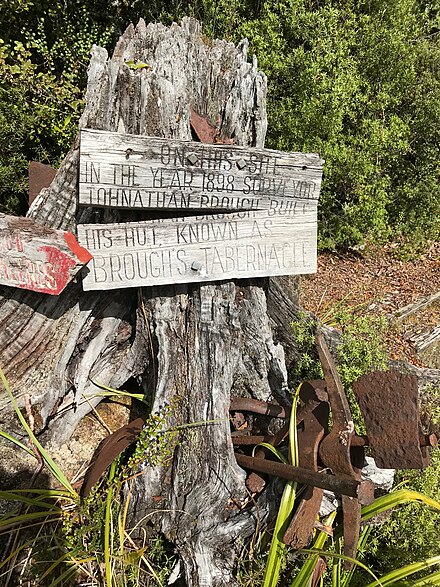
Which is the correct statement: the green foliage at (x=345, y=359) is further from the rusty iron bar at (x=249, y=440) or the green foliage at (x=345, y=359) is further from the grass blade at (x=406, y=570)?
the grass blade at (x=406, y=570)

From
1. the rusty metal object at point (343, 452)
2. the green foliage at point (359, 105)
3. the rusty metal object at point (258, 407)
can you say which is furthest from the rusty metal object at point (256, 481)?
the green foliage at point (359, 105)

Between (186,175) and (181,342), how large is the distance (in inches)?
34.0

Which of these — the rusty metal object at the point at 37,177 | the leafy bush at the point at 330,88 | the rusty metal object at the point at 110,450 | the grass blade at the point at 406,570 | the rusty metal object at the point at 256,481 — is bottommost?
the grass blade at the point at 406,570

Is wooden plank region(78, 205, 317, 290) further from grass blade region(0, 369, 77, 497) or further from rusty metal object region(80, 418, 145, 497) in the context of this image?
rusty metal object region(80, 418, 145, 497)

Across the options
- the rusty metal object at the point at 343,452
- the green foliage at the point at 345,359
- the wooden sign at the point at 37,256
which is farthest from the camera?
the green foliage at the point at 345,359

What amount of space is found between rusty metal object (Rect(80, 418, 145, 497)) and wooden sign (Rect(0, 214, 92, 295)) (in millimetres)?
816

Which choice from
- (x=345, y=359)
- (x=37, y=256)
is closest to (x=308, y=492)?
(x=345, y=359)

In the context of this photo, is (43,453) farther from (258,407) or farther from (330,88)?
(330,88)

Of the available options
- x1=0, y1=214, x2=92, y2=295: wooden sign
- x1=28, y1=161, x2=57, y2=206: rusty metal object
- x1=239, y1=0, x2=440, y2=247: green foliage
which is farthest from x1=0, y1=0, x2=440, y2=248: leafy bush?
x1=0, y1=214, x2=92, y2=295: wooden sign

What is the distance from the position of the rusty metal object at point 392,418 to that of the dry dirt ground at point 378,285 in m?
2.89

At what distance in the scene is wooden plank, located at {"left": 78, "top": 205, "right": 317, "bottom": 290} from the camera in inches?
91.1

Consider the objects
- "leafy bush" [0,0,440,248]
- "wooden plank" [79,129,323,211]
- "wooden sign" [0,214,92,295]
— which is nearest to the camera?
"wooden plank" [79,129,323,211]

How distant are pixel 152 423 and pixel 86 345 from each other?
0.60m

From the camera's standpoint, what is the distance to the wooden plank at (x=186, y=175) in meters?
2.12
